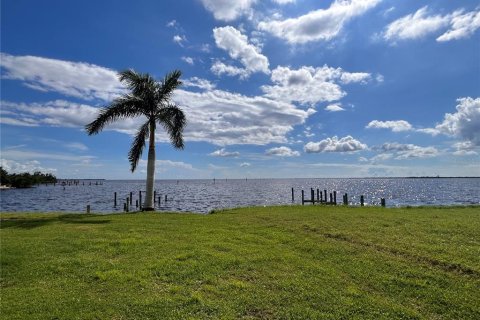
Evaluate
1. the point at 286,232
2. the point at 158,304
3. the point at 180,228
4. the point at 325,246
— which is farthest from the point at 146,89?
the point at 158,304

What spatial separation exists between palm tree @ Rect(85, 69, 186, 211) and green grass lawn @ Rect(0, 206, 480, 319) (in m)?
10.4

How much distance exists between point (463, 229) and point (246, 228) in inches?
347

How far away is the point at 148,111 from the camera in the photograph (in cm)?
2442

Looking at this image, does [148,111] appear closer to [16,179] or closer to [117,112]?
[117,112]

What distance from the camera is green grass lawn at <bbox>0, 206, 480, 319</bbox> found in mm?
6422

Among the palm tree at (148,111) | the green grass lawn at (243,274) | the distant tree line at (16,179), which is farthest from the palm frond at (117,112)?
the distant tree line at (16,179)

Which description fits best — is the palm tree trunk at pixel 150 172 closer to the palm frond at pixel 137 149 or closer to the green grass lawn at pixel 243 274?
the palm frond at pixel 137 149

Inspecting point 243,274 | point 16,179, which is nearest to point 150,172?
point 243,274

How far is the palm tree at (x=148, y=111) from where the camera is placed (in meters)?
23.5

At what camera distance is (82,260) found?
9375mm

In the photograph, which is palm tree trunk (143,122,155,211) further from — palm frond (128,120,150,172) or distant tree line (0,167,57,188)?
distant tree line (0,167,57,188)

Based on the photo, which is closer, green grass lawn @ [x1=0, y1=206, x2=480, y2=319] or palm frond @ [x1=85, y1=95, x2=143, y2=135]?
green grass lawn @ [x1=0, y1=206, x2=480, y2=319]

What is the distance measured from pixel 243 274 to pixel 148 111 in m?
18.6

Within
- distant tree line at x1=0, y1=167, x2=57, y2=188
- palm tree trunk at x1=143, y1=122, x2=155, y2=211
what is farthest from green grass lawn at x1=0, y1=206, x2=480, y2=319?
distant tree line at x1=0, y1=167, x2=57, y2=188
